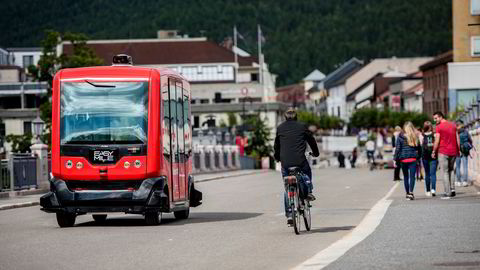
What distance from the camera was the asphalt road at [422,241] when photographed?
12.9 metres

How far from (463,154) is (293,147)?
15654mm

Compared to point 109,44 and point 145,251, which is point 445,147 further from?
point 109,44

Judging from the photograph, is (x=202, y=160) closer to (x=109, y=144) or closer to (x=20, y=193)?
(x=20, y=193)

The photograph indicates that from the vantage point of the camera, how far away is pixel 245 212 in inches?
1000

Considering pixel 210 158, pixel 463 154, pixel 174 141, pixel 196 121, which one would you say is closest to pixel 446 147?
pixel 463 154

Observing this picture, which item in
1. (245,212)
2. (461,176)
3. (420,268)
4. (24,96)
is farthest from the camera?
(24,96)

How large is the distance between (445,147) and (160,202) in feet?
29.4

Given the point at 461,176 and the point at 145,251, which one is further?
the point at 461,176

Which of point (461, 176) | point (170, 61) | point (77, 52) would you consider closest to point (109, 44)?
point (170, 61)

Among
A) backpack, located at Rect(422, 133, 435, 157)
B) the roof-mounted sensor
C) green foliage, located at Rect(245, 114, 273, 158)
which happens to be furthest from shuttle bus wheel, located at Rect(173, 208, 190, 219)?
green foliage, located at Rect(245, 114, 273, 158)

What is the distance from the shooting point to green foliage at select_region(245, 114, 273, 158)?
102188 mm

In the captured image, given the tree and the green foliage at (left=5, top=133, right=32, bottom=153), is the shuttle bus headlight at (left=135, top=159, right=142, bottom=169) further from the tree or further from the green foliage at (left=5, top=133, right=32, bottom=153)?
the green foliage at (left=5, top=133, right=32, bottom=153)

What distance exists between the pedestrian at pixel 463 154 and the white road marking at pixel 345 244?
1099cm

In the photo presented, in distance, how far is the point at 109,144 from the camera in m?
21.7
